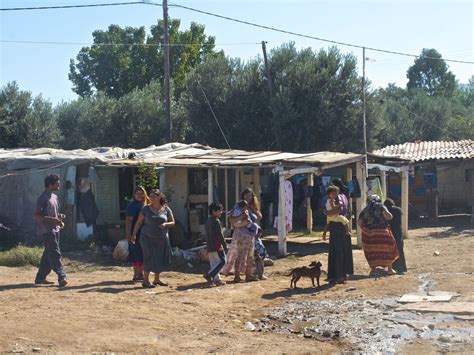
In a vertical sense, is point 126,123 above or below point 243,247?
above

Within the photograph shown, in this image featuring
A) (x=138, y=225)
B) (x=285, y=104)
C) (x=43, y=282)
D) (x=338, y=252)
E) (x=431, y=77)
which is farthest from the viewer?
(x=431, y=77)

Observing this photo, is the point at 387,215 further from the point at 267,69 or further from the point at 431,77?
the point at 431,77

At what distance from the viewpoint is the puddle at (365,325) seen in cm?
848

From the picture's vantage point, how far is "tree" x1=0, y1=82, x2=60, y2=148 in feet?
104

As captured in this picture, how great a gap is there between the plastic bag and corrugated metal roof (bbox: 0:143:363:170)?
239 centimetres

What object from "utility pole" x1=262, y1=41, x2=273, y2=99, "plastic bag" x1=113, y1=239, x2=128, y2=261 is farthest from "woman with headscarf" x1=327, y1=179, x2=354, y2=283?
"utility pole" x1=262, y1=41, x2=273, y2=99

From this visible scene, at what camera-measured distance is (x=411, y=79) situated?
238ft

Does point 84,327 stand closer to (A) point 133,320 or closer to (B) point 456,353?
(A) point 133,320

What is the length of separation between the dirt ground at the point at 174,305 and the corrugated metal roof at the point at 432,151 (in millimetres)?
9702

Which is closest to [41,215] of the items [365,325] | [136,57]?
[365,325]

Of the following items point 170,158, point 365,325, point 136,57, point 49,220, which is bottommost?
point 365,325

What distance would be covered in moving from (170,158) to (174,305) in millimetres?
8506

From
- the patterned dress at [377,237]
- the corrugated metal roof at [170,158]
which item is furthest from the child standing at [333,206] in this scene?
the corrugated metal roof at [170,158]

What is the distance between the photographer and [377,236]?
43.5 feet
